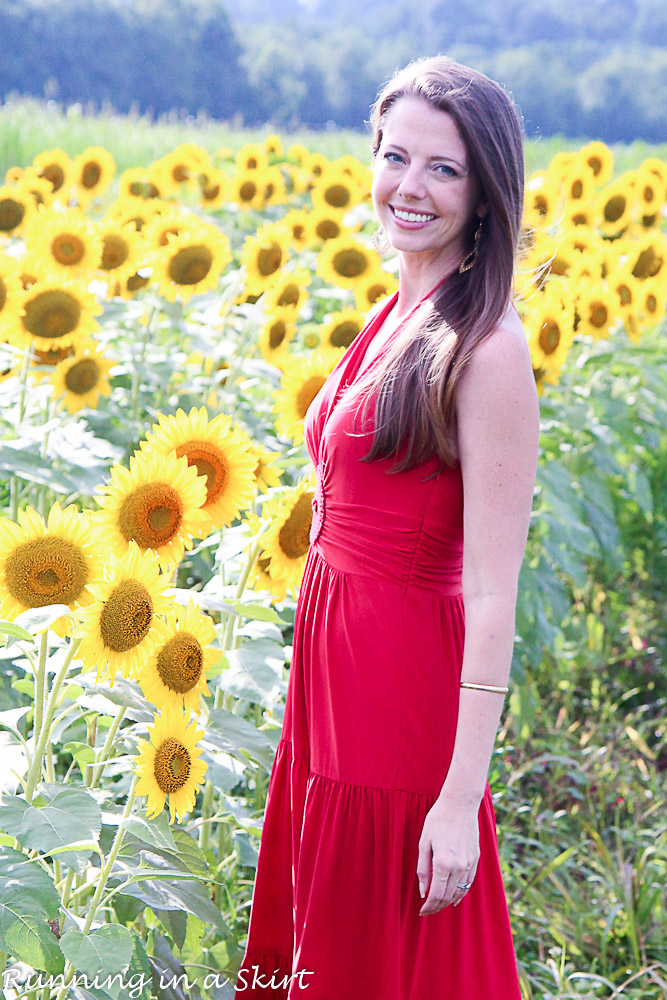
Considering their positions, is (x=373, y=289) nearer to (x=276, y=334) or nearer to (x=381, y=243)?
(x=276, y=334)

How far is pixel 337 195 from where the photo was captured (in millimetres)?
5441

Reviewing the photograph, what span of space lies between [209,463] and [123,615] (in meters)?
0.48

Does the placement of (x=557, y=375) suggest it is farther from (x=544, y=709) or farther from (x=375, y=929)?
(x=375, y=929)

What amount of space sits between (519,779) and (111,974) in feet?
6.89

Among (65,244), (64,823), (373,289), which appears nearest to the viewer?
(64,823)

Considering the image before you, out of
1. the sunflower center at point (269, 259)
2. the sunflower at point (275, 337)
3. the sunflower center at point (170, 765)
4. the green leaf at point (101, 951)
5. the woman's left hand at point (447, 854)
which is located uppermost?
the sunflower center at point (269, 259)

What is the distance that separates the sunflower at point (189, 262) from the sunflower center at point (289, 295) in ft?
0.65

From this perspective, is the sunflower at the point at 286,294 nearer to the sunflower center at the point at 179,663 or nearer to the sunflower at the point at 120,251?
the sunflower at the point at 120,251

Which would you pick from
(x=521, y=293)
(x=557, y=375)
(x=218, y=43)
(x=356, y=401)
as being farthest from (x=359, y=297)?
(x=218, y=43)

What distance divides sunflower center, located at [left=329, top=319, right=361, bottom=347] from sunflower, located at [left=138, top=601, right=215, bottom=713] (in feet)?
5.81

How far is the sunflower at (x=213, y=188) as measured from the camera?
5496mm

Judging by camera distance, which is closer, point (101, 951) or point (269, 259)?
point (101, 951)

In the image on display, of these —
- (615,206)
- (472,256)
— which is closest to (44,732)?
(472,256)

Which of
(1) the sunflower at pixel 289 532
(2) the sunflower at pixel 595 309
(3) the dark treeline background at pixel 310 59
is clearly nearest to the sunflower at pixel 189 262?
(2) the sunflower at pixel 595 309
